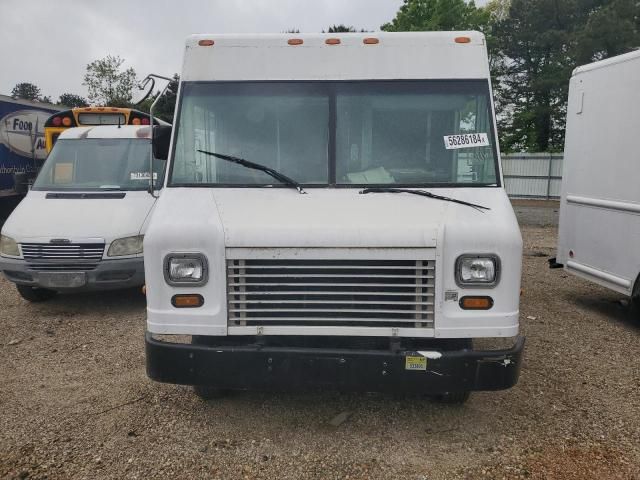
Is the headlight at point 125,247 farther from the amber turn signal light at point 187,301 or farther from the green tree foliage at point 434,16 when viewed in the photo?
the green tree foliage at point 434,16

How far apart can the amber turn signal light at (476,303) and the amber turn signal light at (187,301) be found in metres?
1.67

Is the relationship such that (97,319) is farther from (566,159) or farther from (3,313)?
(566,159)

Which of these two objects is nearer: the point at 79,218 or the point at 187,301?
the point at 187,301

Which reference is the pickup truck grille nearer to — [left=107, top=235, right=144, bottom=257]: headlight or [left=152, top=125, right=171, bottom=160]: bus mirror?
[left=152, top=125, right=171, bottom=160]: bus mirror

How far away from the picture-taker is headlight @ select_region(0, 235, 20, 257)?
6.91 meters

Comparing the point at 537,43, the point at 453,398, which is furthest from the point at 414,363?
the point at 537,43

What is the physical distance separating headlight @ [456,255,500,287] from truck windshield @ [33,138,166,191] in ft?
17.8

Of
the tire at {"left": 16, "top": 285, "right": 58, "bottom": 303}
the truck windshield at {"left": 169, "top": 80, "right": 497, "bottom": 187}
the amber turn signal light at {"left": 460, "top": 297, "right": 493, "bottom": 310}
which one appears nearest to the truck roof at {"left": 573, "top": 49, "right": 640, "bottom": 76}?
the truck windshield at {"left": 169, "top": 80, "right": 497, "bottom": 187}

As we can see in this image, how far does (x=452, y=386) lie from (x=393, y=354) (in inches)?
16.9

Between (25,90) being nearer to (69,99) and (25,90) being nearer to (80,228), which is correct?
(69,99)

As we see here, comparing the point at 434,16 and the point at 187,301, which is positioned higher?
Result: the point at 434,16

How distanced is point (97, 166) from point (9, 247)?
5.44ft

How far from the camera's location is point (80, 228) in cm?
689

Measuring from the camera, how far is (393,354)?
353 cm
